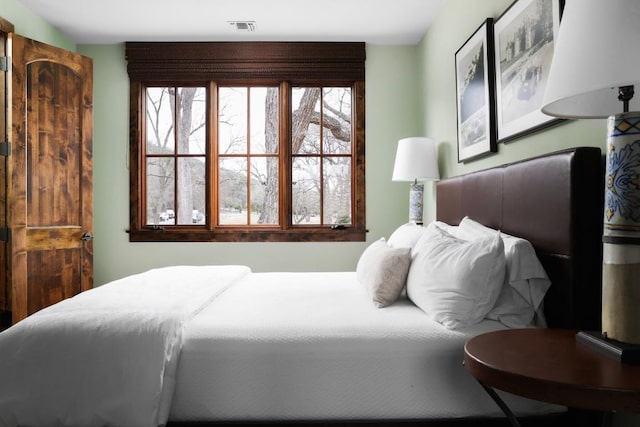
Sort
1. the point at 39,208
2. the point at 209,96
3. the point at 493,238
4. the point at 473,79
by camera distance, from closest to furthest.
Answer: the point at 493,238
the point at 473,79
the point at 39,208
the point at 209,96

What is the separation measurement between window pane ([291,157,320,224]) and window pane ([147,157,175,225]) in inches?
46.7

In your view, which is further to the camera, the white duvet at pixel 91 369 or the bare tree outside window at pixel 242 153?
the bare tree outside window at pixel 242 153

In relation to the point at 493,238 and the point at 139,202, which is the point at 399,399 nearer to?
the point at 493,238

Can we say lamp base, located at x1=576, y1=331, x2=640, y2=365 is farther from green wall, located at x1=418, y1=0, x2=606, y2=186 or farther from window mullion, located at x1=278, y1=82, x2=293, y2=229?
window mullion, located at x1=278, y1=82, x2=293, y2=229

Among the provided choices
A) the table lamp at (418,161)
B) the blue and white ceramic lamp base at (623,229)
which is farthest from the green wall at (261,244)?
the blue and white ceramic lamp base at (623,229)

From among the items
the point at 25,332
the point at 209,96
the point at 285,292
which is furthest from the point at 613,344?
the point at 209,96

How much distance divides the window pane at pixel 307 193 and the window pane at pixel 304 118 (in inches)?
6.4

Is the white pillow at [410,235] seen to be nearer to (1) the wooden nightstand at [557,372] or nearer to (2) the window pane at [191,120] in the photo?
(1) the wooden nightstand at [557,372]

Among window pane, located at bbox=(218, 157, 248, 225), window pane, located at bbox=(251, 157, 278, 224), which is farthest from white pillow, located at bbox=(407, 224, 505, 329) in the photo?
window pane, located at bbox=(218, 157, 248, 225)

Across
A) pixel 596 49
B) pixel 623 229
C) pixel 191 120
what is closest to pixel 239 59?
pixel 191 120

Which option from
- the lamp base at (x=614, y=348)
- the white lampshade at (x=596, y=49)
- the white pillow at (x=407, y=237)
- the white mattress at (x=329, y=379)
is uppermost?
the white lampshade at (x=596, y=49)

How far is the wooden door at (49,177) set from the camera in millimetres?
3150

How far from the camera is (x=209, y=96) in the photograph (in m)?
4.09

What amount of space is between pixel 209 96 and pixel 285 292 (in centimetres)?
253
